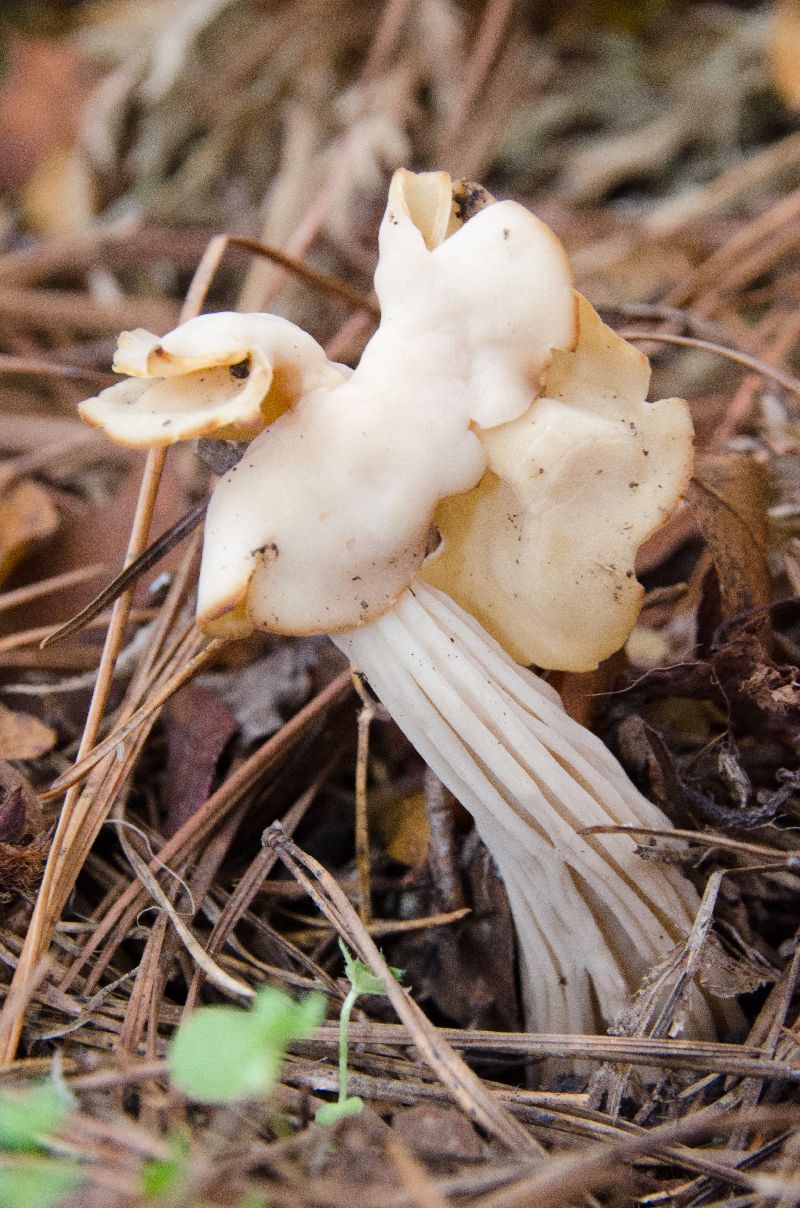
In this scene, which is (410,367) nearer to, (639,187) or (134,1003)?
(134,1003)

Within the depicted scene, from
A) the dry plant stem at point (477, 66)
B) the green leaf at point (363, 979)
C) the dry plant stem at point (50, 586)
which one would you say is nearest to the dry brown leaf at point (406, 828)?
the green leaf at point (363, 979)

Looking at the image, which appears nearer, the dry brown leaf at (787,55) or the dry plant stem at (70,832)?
the dry plant stem at (70,832)

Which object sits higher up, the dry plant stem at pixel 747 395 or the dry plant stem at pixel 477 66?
the dry plant stem at pixel 477 66

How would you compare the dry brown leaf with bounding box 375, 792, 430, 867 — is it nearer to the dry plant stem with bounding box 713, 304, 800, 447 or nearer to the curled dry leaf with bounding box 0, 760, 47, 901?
the curled dry leaf with bounding box 0, 760, 47, 901

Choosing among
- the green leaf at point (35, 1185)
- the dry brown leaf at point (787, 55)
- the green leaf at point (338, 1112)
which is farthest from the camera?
the dry brown leaf at point (787, 55)

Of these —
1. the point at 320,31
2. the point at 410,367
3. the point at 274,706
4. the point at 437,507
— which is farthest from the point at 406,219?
the point at 320,31

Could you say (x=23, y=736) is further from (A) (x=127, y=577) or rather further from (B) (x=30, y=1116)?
(B) (x=30, y=1116)

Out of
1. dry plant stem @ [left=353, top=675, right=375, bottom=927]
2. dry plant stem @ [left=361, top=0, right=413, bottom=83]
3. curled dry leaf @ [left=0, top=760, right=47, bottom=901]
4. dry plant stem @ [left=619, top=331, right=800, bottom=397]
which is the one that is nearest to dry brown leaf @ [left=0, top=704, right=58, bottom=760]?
curled dry leaf @ [left=0, top=760, right=47, bottom=901]

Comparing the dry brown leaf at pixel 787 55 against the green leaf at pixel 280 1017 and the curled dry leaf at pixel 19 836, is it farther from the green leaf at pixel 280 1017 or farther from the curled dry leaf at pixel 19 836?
the green leaf at pixel 280 1017
